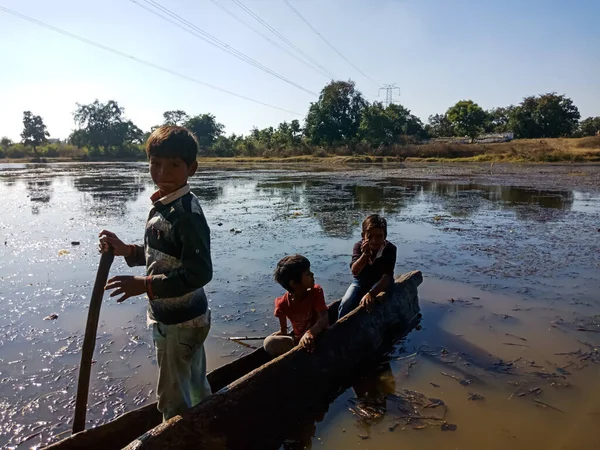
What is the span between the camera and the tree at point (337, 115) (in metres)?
53.4

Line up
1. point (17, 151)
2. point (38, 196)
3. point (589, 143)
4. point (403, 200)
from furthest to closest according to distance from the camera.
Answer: point (17, 151) < point (589, 143) < point (38, 196) < point (403, 200)

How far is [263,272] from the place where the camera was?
7043 millimetres

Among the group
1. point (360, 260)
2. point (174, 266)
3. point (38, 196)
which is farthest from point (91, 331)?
point (38, 196)

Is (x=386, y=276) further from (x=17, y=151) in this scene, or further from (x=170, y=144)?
(x=17, y=151)

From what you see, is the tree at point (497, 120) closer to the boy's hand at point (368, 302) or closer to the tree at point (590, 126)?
the tree at point (590, 126)

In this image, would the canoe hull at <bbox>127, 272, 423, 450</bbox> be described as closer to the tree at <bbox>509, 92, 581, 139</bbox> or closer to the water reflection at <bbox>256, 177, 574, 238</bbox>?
the water reflection at <bbox>256, 177, 574, 238</bbox>

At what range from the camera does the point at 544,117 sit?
51.7 metres

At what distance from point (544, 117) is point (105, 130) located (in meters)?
64.8

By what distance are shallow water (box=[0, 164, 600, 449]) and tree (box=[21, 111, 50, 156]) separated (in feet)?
223

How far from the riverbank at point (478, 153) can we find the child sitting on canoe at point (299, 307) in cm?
4147

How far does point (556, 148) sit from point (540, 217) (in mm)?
A: 35777

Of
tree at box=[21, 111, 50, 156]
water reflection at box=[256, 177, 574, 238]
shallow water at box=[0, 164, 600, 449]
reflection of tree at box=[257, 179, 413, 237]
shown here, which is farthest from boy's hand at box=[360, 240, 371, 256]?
tree at box=[21, 111, 50, 156]

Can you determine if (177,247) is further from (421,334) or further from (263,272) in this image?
(263,272)

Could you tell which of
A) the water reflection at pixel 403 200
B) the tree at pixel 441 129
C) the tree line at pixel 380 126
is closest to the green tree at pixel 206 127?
the tree line at pixel 380 126
